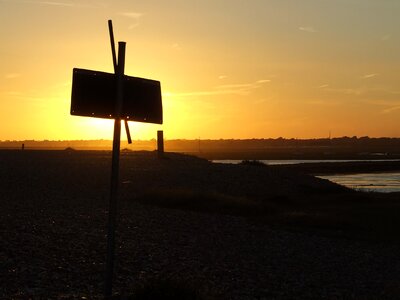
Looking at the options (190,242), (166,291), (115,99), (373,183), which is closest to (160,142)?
(373,183)

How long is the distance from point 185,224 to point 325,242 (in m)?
5.18

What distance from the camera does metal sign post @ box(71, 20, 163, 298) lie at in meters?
8.20

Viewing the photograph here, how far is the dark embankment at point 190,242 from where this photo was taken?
472 inches

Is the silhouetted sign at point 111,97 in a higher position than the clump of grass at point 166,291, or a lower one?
higher

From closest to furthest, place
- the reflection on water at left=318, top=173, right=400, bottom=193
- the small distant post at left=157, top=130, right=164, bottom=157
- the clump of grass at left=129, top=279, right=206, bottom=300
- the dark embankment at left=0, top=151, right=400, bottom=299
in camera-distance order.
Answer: the clump of grass at left=129, top=279, right=206, bottom=300
the dark embankment at left=0, top=151, right=400, bottom=299
the reflection on water at left=318, top=173, right=400, bottom=193
the small distant post at left=157, top=130, right=164, bottom=157

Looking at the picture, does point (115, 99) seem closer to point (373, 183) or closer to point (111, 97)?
point (111, 97)

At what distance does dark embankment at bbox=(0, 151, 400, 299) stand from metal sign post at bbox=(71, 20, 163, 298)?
274 centimetres

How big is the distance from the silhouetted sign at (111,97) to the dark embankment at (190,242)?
122 inches

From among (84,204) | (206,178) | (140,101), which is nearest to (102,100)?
(140,101)

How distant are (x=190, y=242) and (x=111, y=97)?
9.80 m

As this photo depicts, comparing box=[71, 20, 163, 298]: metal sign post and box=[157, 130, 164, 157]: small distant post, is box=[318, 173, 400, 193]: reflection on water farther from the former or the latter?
box=[71, 20, 163, 298]: metal sign post

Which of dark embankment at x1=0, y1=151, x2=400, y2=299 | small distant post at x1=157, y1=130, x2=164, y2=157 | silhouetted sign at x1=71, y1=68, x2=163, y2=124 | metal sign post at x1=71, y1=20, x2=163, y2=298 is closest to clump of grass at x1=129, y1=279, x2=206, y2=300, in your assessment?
dark embankment at x1=0, y1=151, x2=400, y2=299

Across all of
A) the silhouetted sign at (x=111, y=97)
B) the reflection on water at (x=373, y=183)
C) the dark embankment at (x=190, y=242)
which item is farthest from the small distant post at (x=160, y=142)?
the silhouetted sign at (x=111, y=97)

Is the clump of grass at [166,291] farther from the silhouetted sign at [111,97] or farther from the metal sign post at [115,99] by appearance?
the silhouetted sign at [111,97]
